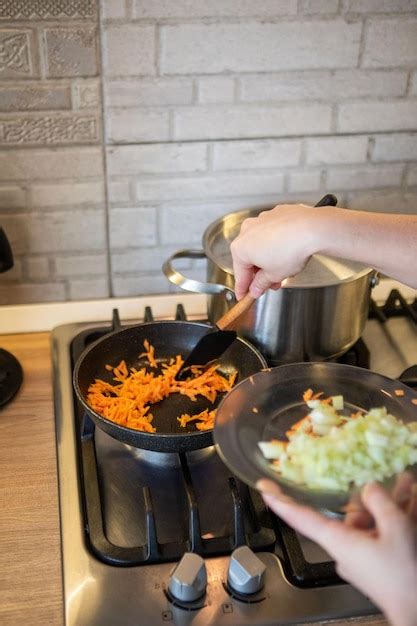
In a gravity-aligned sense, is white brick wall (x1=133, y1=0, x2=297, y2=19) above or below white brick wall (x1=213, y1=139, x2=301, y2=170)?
above

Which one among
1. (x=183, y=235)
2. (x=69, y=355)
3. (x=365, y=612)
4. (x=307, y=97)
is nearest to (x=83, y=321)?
(x=69, y=355)

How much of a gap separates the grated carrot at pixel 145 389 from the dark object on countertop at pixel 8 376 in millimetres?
135

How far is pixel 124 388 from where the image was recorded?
1038mm

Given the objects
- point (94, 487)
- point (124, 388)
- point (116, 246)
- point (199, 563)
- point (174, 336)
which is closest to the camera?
point (199, 563)

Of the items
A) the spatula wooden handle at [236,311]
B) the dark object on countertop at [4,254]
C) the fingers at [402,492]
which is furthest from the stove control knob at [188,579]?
the dark object on countertop at [4,254]

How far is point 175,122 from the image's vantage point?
1.16 meters

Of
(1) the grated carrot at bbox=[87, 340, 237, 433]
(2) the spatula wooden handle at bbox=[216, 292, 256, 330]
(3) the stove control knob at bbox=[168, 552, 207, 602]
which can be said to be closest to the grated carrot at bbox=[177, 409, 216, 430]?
(1) the grated carrot at bbox=[87, 340, 237, 433]

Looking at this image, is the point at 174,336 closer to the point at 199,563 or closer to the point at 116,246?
the point at 116,246

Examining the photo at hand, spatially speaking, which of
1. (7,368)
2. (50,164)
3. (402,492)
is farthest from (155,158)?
(402,492)

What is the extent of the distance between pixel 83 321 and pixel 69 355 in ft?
0.38

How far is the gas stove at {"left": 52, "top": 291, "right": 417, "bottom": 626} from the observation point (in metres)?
0.79

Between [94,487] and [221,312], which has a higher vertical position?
[221,312]

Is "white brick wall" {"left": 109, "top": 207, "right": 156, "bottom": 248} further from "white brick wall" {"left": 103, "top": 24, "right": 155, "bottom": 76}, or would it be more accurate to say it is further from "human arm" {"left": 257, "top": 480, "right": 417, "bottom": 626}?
"human arm" {"left": 257, "top": 480, "right": 417, "bottom": 626}

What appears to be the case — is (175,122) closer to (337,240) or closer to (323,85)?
(323,85)
